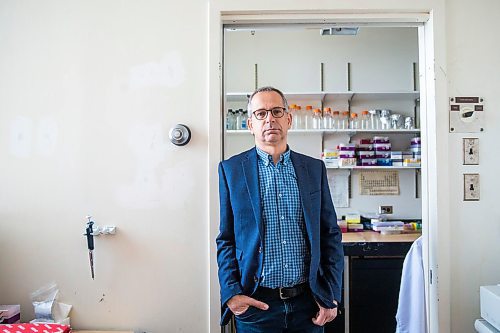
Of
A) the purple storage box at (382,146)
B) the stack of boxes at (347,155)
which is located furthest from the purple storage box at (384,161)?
the stack of boxes at (347,155)

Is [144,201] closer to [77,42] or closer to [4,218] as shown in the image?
[4,218]

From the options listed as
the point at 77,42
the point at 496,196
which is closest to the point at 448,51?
the point at 496,196

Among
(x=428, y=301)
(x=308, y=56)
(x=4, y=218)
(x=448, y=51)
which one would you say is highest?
(x=308, y=56)

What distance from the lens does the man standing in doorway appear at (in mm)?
1256

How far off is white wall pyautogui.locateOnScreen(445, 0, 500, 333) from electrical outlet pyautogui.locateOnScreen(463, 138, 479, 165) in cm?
2

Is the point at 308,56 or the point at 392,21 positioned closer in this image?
the point at 392,21

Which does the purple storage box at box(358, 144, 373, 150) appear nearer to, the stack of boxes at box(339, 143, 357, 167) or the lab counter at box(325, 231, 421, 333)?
the stack of boxes at box(339, 143, 357, 167)

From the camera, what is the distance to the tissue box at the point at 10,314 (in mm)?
1547

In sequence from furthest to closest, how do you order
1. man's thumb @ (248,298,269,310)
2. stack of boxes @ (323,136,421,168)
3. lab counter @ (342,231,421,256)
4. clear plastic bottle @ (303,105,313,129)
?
clear plastic bottle @ (303,105,313,129), stack of boxes @ (323,136,421,168), lab counter @ (342,231,421,256), man's thumb @ (248,298,269,310)

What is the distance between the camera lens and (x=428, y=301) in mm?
1629

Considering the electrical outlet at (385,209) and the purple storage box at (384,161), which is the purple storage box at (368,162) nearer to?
the purple storage box at (384,161)

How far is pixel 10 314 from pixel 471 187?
2.23 m

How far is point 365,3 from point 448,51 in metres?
0.46

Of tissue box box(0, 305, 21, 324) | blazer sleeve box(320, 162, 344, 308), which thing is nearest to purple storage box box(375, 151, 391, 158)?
blazer sleeve box(320, 162, 344, 308)
